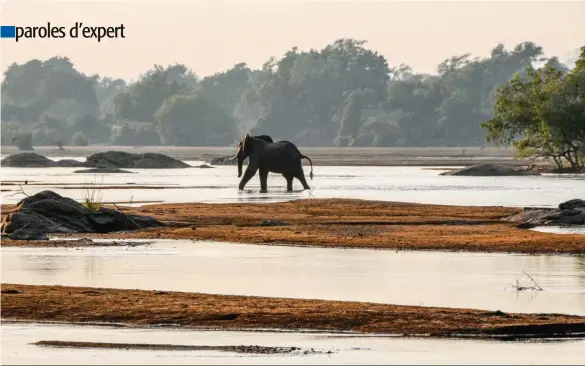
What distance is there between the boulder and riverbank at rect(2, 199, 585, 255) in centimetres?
58

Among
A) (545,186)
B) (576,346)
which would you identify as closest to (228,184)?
(545,186)

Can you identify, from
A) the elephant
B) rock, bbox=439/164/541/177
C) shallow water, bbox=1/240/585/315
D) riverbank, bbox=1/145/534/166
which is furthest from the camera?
riverbank, bbox=1/145/534/166

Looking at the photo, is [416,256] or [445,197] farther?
[445,197]

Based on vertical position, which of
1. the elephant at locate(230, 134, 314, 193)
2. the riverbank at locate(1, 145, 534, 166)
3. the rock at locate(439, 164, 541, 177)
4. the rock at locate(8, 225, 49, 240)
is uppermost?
the elephant at locate(230, 134, 314, 193)

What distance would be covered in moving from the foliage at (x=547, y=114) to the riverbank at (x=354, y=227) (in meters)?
33.5

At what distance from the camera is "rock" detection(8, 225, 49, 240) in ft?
99.0

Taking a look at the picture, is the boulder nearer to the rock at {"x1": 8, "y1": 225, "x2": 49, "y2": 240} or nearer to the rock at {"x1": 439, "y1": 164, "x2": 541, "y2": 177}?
the rock at {"x1": 8, "y1": 225, "x2": 49, "y2": 240}

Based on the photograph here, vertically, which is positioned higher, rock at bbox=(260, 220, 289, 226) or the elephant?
the elephant

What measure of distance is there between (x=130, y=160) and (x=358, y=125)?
103 metres

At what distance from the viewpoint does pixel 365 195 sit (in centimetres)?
5328

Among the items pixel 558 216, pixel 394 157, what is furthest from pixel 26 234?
pixel 394 157

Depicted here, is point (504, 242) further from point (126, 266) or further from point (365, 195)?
point (365, 195)

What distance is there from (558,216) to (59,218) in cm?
1187

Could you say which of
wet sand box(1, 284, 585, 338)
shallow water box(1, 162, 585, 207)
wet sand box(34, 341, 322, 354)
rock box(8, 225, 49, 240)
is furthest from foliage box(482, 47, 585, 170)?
wet sand box(34, 341, 322, 354)
